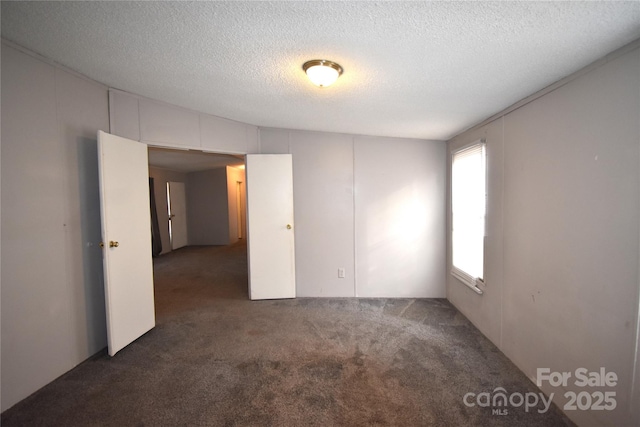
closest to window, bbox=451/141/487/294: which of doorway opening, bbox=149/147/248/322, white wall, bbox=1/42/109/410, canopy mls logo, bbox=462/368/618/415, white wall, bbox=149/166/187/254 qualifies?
canopy mls logo, bbox=462/368/618/415

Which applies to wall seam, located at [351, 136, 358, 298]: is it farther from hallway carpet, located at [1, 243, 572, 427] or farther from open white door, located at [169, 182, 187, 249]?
open white door, located at [169, 182, 187, 249]

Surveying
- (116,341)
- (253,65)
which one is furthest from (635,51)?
(116,341)

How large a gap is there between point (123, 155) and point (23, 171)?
66 centimetres

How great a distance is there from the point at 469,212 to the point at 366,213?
1237 mm

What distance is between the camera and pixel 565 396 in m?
1.66

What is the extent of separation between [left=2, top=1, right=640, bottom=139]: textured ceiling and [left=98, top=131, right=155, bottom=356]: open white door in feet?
2.13

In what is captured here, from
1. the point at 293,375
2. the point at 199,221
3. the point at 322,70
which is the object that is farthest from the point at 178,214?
the point at 322,70

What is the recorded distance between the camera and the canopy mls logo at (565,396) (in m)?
1.43

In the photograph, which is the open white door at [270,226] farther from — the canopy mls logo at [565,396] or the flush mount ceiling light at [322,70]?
the canopy mls logo at [565,396]

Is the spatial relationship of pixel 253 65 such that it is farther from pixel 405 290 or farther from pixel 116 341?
pixel 405 290

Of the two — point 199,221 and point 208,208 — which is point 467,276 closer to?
point 208,208

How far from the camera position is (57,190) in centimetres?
197

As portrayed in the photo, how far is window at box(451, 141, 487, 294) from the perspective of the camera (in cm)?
266

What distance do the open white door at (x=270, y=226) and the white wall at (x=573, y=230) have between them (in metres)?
2.34
